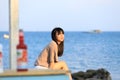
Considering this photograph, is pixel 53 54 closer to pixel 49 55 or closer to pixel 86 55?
pixel 49 55

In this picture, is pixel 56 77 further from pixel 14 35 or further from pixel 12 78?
pixel 14 35

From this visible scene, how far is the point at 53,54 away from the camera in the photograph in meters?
4.82

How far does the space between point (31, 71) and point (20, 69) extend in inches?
3.6

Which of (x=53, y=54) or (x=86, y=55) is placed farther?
(x=86, y=55)

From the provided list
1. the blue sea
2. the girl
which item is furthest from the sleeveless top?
the blue sea

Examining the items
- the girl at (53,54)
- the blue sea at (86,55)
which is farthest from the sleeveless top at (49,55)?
the blue sea at (86,55)

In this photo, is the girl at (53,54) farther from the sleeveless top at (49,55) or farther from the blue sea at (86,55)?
the blue sea at (86,55)

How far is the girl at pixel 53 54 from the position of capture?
4.83m

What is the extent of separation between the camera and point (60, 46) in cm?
500

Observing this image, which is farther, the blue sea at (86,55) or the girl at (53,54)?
the blue sea at (86,55)

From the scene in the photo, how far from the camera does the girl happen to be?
4832mm

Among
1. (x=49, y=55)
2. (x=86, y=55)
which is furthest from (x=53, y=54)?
(x=86, y=55)

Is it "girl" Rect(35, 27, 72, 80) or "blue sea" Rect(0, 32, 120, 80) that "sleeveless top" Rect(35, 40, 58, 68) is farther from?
"blue sea" Rect(0, 32, 120, 80)

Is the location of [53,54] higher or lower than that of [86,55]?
higher
